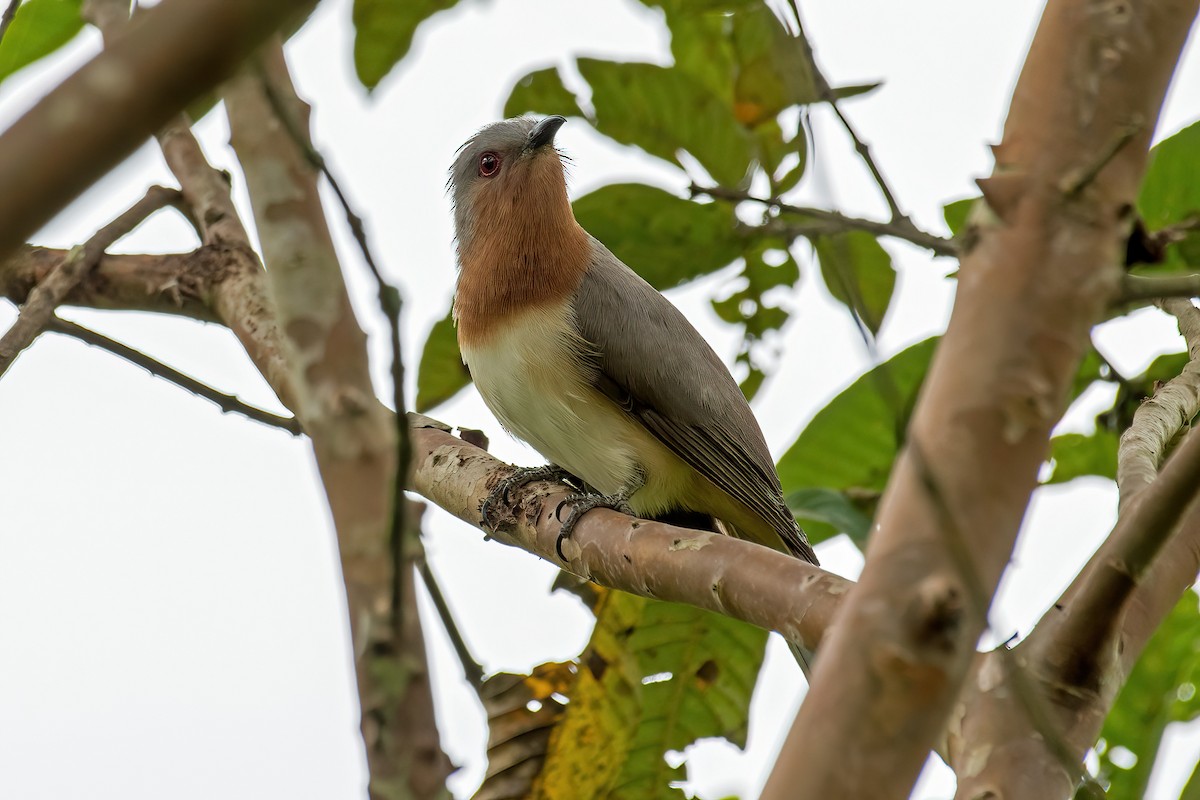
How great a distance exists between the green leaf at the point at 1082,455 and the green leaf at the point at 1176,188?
1.85 ft

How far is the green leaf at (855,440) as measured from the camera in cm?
378

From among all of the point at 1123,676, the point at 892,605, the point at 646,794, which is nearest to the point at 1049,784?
the point at 1123,676

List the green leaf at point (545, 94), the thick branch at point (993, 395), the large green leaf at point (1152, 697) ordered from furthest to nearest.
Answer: the green leaf at point (545, 94), the large green leaf at point (1152, 697), the thick branch at point (993, 395)

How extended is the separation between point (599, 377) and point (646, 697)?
4.37 feet

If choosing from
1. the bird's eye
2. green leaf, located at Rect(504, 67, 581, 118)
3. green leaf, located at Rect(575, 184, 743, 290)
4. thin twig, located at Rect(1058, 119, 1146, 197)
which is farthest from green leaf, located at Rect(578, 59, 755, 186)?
thin twig, located at Rect(1058, 119, 1146, 197)

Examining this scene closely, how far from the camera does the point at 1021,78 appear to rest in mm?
1480

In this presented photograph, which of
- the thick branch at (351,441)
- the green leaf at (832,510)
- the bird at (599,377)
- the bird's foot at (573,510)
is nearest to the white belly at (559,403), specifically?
the bird at (599,377)

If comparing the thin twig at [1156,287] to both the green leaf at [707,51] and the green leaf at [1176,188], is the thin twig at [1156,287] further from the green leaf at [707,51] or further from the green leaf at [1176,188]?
the green leaf at [707,51]

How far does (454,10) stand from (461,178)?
1647mm

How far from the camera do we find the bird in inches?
178

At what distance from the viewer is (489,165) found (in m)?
5.23

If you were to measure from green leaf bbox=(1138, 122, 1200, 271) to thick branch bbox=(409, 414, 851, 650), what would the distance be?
1.81 m

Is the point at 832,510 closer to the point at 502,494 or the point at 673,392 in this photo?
the point at 502,494

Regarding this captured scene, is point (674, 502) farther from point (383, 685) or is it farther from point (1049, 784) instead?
point (383, 685)
